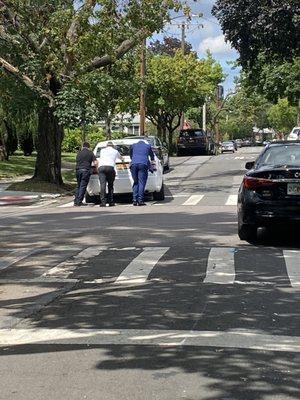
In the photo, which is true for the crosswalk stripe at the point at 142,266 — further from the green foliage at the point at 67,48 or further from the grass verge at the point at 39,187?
the grass verge at the point at 39,187

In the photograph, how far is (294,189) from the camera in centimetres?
966

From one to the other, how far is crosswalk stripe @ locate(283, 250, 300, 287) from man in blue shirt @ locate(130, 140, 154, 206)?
743 centimetres

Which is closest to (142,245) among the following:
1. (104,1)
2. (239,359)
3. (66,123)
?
(239,359)

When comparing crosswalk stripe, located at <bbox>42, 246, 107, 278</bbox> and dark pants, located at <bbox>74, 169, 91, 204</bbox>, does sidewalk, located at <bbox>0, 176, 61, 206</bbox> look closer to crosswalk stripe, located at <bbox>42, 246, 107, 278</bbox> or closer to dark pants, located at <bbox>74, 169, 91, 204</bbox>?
dark pants, located at <bbox>74, 169, 91, 204</bbox>

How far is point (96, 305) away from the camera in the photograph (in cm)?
669

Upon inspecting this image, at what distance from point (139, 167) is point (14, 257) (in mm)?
7396

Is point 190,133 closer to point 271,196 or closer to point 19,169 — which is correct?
point 19,169

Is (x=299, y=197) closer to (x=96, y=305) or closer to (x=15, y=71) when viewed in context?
(x=96, y=305)

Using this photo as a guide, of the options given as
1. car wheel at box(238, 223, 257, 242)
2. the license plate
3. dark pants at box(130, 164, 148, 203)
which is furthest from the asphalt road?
dark pants at box(130, 164, 148, 203)

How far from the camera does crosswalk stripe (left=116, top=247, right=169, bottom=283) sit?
7887 mm

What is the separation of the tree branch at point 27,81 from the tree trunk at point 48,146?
936mm

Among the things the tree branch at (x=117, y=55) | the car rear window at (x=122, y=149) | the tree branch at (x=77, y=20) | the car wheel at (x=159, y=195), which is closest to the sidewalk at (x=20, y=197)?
the car rear window at (x=122, y=149)

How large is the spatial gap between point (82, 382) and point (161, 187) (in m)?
13.5

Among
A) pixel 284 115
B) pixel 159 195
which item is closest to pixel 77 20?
pixel 159 195
